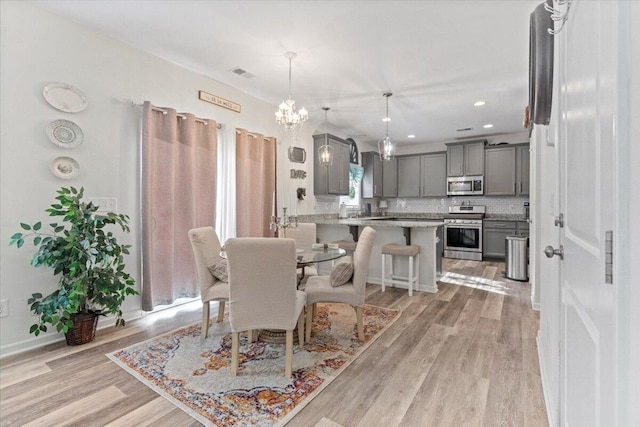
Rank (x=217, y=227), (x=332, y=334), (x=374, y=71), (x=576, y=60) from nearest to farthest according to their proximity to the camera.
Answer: (x=576, y=60), (x=332, y=334), (x=374, y=71), (x=217, y=227)

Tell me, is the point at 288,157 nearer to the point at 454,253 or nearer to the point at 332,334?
the point at 332,334

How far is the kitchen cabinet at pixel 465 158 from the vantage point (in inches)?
254

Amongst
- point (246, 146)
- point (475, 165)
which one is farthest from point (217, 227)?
point (475, 165)

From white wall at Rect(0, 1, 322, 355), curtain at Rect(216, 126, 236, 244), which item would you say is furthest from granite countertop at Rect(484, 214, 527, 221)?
white wall at Rect(0, 1, 322, 355)

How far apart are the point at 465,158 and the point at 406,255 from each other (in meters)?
3.82

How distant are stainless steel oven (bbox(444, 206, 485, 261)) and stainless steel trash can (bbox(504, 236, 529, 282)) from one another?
5.35 feet

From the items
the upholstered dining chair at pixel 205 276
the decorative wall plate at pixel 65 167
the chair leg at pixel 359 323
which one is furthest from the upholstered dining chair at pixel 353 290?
the decorative wall plate at pixel 65 167

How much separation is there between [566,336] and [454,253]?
5677 millimetres

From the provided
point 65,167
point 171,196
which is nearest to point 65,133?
point 65,167

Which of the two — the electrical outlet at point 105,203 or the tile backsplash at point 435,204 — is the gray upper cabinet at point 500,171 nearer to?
the tile backsplash at point 435,204

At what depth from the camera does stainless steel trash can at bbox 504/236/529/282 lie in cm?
443

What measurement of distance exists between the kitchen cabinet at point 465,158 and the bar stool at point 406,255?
3.44m

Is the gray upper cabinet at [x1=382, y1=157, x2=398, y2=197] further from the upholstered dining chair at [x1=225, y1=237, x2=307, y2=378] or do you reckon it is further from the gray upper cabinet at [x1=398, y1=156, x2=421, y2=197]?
the upholstered dining chair at [x1=225, y1=237, x2=307, y2=378]

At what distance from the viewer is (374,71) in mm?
3480
